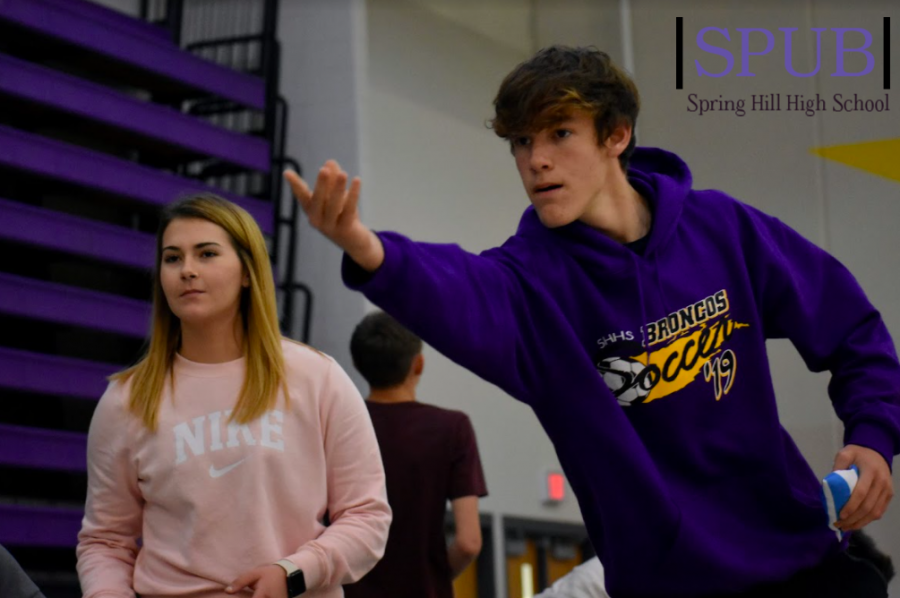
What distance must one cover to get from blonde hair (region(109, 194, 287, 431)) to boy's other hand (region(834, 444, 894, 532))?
3.17ft

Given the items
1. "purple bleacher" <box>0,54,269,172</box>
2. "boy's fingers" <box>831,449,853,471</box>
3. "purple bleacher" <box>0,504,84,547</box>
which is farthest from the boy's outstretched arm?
"purple bleacher" <box>0,54,269,172</box>

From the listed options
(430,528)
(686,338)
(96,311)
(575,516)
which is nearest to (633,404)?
(686,338)

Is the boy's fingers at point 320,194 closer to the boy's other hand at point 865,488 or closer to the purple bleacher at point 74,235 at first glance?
the boy's other hand at point 865,488

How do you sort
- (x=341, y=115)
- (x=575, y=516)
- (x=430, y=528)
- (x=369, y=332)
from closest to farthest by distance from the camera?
(x=430, y=528) < (x=369, y=332) < (x=341, y=115) < (x=575, y=516)

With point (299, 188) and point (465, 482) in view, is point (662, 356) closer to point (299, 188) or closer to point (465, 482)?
point (299, 188)

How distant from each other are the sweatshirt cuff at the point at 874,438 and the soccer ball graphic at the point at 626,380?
1.06ft

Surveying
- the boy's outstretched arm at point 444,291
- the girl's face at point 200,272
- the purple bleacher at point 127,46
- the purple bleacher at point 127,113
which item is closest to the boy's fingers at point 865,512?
the boy's outstretched arm at point 444,291

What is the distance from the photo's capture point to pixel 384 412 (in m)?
3.45

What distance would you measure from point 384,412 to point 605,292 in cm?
155

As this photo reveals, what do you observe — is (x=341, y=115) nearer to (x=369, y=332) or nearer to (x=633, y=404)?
(x=369, y=332)

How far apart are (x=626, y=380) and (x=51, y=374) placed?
3022 millimetres

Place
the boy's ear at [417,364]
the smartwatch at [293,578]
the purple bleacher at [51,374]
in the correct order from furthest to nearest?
the purple bleacher at [51,374] → the boy's ear at [417,364] → the smartwatch at [293,578]

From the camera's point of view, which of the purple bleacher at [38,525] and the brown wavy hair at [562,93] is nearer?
the brown wavy hair at [562,93]

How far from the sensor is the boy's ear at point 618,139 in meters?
2.07
